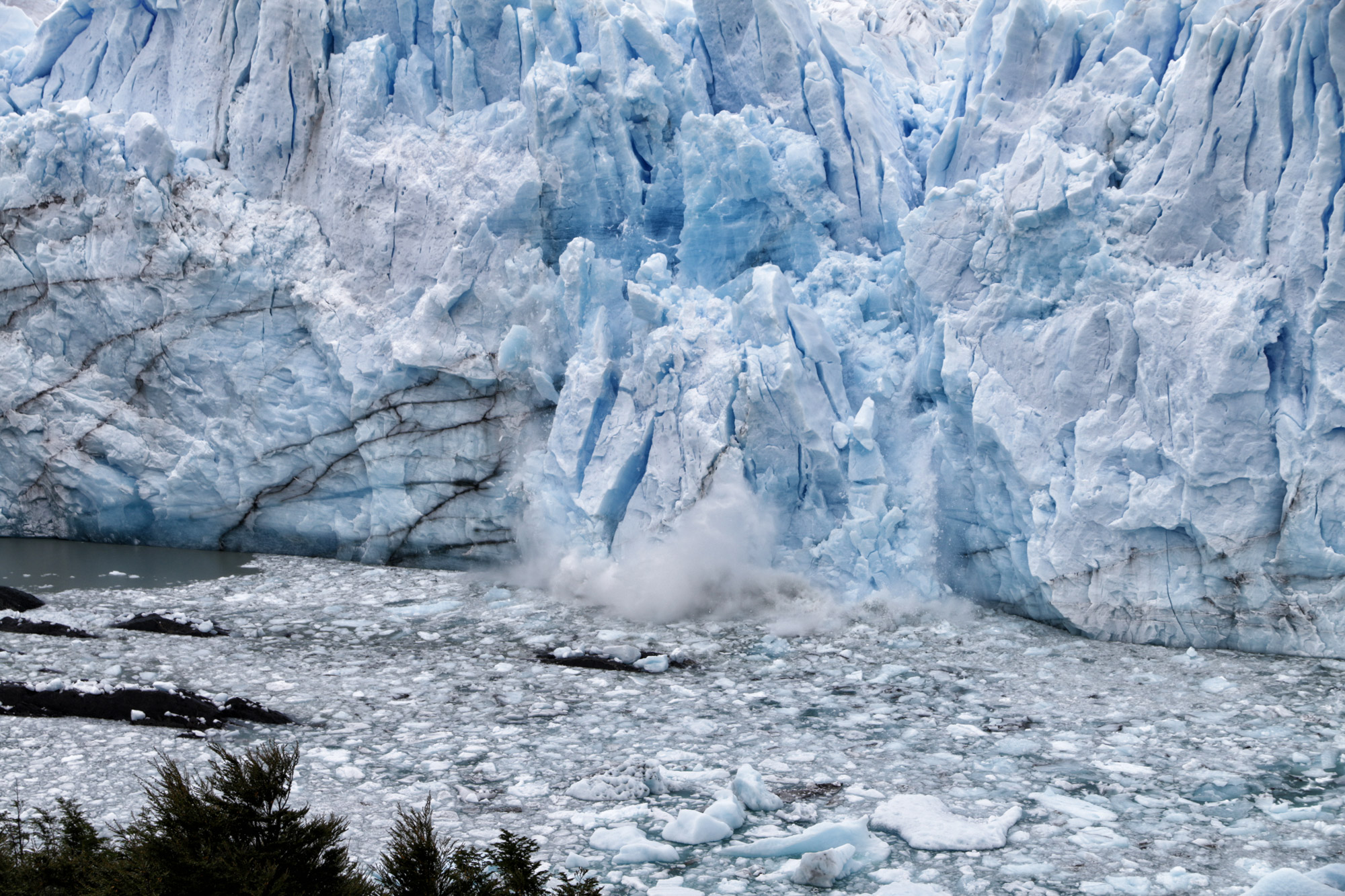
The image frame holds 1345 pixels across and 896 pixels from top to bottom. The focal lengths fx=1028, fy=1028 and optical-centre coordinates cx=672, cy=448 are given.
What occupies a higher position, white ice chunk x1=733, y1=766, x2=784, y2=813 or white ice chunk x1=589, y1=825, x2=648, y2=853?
white ice chunk x1=733, y1=766, x2=784, y2=813

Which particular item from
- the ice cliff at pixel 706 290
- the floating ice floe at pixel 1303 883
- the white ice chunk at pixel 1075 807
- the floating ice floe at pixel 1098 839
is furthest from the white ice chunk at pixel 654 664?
the floating ice floe at pixel 1303 883

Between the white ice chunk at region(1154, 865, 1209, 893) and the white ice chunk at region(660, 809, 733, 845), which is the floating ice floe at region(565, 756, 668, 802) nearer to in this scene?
the white ice chunk at region(660, 809, 733, 845)

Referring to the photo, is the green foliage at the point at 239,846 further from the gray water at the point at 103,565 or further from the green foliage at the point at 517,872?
the gray water at the point at 103,565

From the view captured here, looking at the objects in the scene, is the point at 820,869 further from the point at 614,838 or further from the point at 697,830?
the point at 614,838

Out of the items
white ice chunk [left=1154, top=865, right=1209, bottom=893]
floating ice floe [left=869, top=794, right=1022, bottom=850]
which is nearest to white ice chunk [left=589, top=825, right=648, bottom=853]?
floating ice floe [left=869, top=794, right=1022, bottom=850]

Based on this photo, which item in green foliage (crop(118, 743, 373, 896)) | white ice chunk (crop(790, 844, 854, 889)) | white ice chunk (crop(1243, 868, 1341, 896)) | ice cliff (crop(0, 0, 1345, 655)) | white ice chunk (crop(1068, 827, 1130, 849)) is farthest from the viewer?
ice cliff (crop(0, 0, 1345, 655))

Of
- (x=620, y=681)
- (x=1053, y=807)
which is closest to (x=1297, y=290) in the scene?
(x=1053, y=807)

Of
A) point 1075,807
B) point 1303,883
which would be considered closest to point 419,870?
point 1075,807
